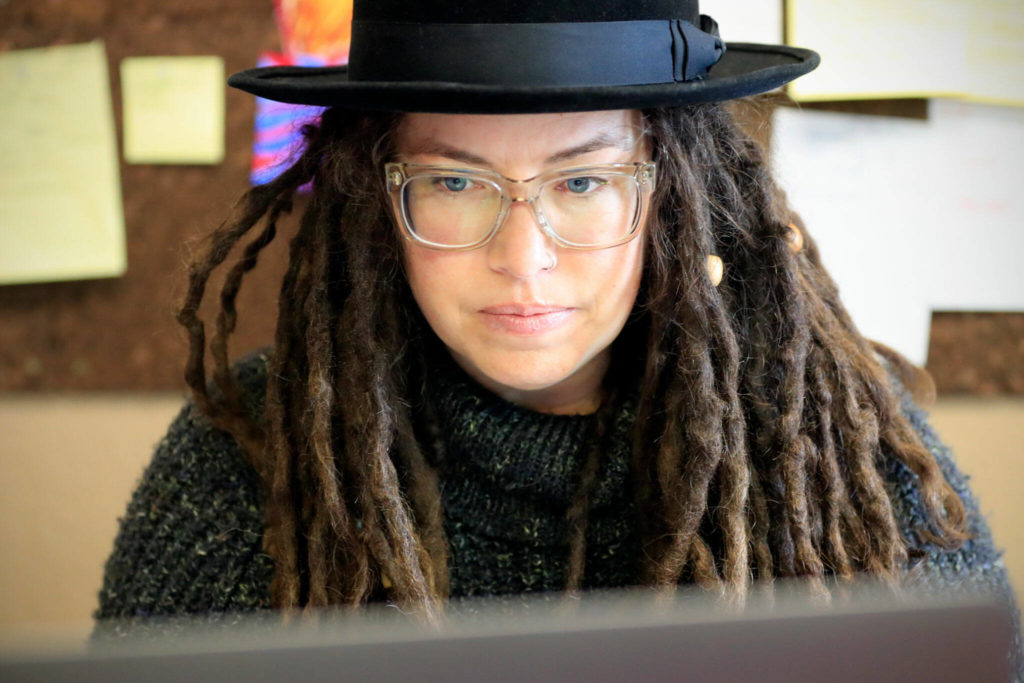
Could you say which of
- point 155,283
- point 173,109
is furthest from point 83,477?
point 173,109

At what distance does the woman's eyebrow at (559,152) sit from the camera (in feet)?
3.33

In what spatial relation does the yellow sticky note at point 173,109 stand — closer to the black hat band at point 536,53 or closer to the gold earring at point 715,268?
the black hat band at point 536,53

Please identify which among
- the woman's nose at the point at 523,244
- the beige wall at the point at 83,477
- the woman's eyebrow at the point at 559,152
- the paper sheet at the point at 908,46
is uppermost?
the paper sheet at the point at 908,46

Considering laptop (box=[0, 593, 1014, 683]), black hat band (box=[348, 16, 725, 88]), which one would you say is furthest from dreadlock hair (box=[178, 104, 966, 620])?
laptop (box=[0, 593, 1014, 683])

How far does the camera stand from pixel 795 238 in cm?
121

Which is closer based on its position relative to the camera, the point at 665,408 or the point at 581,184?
the point at 581,184

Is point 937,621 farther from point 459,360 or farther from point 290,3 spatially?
point 290,3

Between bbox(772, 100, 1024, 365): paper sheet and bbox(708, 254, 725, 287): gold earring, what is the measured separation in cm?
44

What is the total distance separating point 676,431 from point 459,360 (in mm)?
278

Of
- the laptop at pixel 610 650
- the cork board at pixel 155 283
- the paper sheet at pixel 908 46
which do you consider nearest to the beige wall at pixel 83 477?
the cork board at pixel 155 283

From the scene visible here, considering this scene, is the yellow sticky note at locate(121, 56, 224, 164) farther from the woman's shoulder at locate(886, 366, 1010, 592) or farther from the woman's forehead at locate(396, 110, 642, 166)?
the woman's shoulder at locate(886, 366, 1010, 592)

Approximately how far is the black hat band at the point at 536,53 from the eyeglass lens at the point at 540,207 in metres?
Answer: 0.11

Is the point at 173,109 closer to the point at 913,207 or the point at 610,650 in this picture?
the point at 913,207

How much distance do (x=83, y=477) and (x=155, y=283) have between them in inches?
14.1
